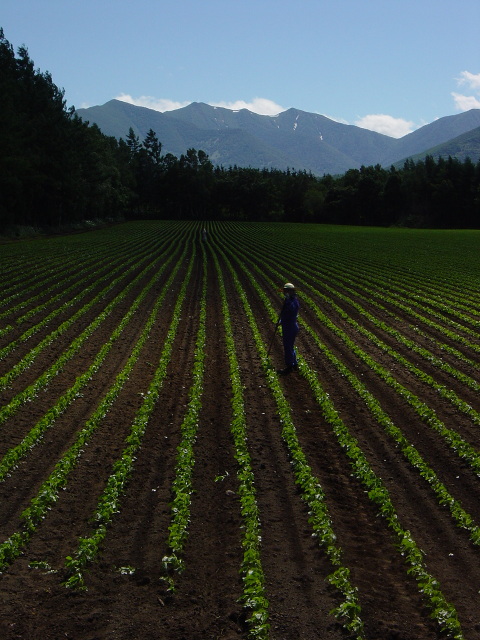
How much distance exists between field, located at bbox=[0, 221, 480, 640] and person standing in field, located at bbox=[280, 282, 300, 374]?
394 mm

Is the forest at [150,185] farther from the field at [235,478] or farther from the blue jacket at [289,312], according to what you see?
the blue jacket at [289,312]

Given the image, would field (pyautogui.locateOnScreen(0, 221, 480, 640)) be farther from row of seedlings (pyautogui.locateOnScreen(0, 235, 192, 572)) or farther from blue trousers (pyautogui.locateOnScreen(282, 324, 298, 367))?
blue trousers (pyautogui.locateOnScreen(282, 324, 298, 367))

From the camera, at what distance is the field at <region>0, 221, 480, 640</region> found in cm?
648

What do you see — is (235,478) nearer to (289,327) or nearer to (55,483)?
(55,483)

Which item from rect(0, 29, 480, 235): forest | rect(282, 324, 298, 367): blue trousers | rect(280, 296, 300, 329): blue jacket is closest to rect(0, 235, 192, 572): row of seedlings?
rect(282, 324, 298, 367): blue trousers

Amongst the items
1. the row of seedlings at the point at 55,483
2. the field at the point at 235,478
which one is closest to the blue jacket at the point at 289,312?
the field at the point at 235,478

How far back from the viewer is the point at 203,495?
9.09 m

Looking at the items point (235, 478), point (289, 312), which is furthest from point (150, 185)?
point (235, 478)

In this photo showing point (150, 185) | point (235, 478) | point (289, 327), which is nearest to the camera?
point (235, 478)

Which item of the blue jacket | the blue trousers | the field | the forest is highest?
the forest

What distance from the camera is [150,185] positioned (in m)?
134

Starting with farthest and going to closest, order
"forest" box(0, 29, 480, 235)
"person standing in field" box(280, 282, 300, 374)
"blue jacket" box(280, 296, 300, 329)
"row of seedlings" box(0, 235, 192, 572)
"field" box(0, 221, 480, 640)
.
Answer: "forest" box(0, 29, 480, 235), "blue jacket" box(280, 296, 300, 329), "person standing in field" box(280, 282, 300, 374), "row of seedlings" box(0, 235, 192, 572), "field" box(0, 221, 480, 640)

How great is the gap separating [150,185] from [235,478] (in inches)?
5144

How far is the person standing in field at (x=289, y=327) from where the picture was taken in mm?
16016
